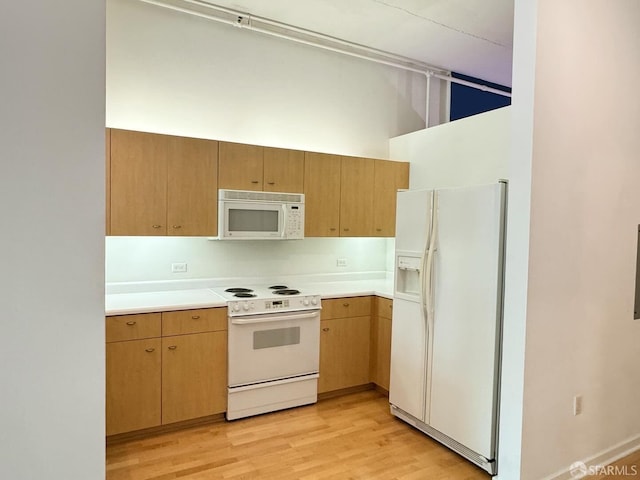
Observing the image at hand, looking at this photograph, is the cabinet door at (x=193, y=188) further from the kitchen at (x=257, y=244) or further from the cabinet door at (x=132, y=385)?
the cabinet door at (x=132, y=385)

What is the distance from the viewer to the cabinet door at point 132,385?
9.71ft

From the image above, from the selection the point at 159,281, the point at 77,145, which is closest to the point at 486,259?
the point at 77,145

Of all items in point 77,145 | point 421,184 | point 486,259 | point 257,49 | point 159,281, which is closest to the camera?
point 77,145

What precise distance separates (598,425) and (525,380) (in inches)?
33.8

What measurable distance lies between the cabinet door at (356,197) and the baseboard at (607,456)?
96.6 inches

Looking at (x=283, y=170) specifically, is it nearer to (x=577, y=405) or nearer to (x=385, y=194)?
(x=385, y=194)

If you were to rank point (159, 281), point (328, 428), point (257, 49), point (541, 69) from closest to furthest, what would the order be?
point (541, 69) → point (328, 428) → point (159, 281) → point (257, 49)

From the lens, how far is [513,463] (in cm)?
244

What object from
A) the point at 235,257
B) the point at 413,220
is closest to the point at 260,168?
the point at 235,257

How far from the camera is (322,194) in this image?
4059mm

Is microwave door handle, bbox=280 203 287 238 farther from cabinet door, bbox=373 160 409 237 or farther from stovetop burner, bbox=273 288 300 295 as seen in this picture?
cabinet door, bbox=373 160 409 237

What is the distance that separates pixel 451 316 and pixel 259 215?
1772 mm

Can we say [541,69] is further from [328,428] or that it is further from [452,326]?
A: [328,428]

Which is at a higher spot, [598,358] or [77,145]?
[77,145]
